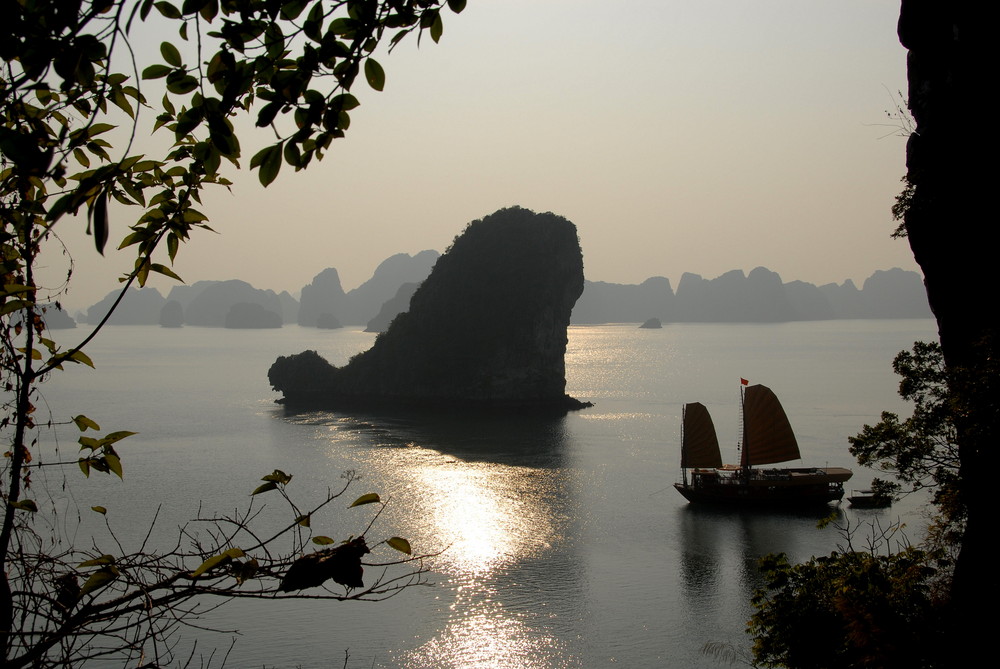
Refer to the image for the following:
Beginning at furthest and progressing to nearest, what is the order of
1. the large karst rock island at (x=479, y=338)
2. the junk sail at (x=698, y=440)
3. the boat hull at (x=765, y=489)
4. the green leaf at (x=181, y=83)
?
the large karst rock island at (x=479, y=338) < the junk sail at (x=698, y=440) < the boat hull at (x=765, y=489) < the green leaf at (x=181, y=83)

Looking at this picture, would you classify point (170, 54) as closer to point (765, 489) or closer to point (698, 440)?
point (765, 489)

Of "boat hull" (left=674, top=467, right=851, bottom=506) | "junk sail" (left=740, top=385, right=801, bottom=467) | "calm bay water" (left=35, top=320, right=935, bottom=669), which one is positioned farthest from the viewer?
"junk sail" (left=740, top=385, right=801, bottom=467)

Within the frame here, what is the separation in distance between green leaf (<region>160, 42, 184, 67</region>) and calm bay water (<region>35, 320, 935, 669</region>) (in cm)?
857

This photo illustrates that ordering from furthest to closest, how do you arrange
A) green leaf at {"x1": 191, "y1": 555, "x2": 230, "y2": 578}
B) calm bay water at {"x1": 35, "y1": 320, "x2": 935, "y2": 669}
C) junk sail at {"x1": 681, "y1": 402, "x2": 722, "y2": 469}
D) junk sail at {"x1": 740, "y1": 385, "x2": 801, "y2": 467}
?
junk sail at {"x1": 681, "y1": 402, "x2": 722, "y2": 469} < junk sail at {"x1": 740, "y1": 385, "x2": 801, "y2": 467} < calm bay water at {"x1": 35, "y1": 320, "x2": 935, "y2": 669} < green leaf at {"x1": 191, "y1": 555, "x2": 230, "y2": 578}

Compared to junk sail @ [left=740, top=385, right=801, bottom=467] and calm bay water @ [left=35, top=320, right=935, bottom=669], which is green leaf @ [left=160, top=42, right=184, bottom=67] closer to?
calm bay water @ [left=35, top=320, right=935, bottom=669]

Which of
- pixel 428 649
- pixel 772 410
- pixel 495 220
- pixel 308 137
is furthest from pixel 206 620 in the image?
pixel 495 220

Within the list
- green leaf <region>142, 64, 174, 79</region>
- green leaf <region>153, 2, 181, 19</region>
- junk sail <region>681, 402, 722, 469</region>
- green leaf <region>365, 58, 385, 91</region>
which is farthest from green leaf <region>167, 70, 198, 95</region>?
junk sail <region>681, 402, 722, 469</region>

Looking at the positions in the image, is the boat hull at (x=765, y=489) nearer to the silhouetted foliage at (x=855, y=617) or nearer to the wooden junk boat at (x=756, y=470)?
the wooden junk boat at (x=756, y=470)

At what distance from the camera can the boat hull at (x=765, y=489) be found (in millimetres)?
35594

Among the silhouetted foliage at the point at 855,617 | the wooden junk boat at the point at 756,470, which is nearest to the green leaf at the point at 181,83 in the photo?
the silhouetted foliage at the point at 855,617

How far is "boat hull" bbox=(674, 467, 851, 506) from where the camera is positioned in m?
35.6

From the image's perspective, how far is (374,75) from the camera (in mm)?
2449

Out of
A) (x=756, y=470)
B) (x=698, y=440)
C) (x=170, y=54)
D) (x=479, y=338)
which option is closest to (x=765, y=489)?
(x=756, y=470)

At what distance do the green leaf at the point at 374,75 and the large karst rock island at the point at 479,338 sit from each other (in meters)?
66.7
